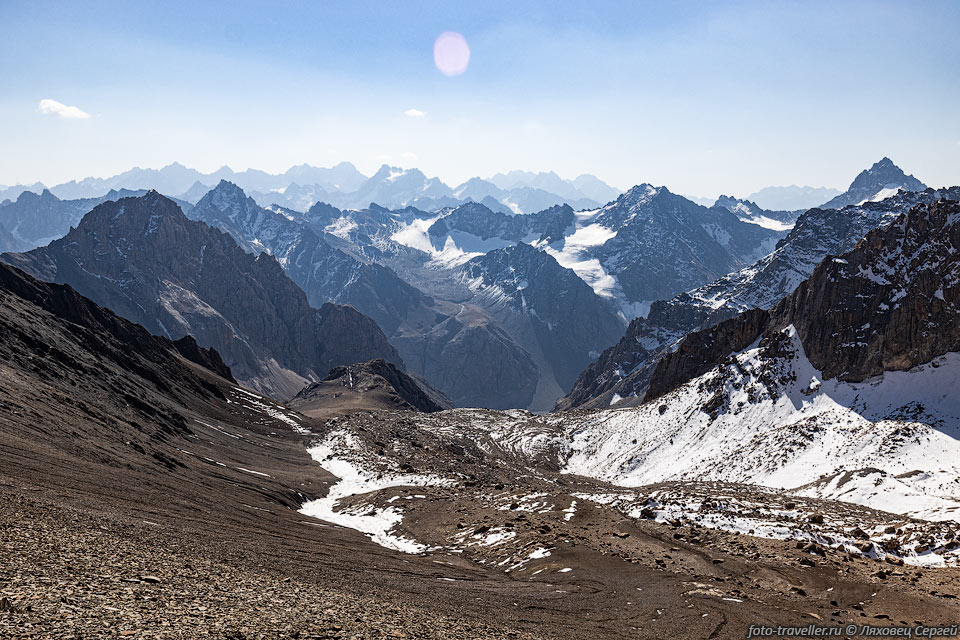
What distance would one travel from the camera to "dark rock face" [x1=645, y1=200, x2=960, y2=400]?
304 ft

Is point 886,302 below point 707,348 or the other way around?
the other way around

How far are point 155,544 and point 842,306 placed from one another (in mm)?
113104

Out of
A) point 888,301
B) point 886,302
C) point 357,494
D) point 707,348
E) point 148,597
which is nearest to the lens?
point 148,597

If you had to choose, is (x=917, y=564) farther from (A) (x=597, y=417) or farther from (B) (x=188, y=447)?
(A) (x=597, y=417)

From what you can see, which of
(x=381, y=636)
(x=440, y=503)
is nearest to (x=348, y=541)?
(x=440, y=503)

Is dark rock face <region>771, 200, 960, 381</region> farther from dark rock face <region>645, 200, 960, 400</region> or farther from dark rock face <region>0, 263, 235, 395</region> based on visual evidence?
dark rock face <region>0, 263, 235, 395</region>

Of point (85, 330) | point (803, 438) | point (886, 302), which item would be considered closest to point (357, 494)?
point (803, 438)

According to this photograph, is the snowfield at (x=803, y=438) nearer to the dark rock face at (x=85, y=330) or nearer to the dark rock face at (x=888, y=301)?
the dark rock face at (x=888, y=301)

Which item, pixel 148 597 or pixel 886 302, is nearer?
pixel 148 597

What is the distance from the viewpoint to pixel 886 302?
340ft

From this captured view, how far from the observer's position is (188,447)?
239 feet

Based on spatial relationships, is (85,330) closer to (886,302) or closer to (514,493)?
(514,493)

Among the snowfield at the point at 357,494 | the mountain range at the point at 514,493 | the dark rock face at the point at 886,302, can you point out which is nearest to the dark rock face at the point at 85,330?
the mountain range at the point at 514,493

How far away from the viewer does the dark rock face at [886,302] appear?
304 ft
